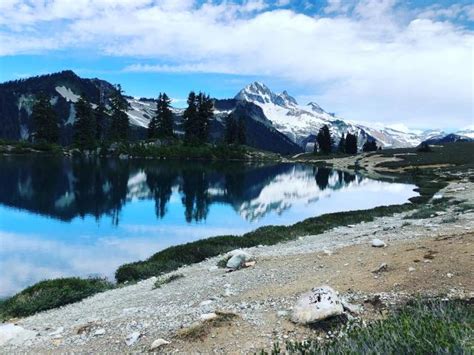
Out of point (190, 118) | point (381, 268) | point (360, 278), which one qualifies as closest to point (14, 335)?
point (360, 278)

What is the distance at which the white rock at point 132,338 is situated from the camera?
36.8ft

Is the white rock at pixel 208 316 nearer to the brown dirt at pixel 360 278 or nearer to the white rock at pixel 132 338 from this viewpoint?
the brown dirt at pixel 360 278

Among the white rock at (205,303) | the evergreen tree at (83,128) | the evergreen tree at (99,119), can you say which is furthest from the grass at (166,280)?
the evergreen tree at (99,119)

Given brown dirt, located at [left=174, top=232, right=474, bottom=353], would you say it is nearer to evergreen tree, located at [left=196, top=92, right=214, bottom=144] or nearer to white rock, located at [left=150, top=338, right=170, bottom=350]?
white rock, located at [left=150, top=338, right=170, bottom=350]

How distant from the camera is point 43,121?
152500mm

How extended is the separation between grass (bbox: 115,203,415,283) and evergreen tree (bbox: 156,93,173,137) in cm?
12954

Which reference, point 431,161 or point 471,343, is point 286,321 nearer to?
point 471,343

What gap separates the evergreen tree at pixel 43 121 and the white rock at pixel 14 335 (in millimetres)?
149677

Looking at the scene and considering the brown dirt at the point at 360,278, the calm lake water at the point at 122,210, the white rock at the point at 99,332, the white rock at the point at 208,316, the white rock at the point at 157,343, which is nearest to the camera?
the brown dirt at the point at 360,278

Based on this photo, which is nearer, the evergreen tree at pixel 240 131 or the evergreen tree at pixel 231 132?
the evergreen tree at pixel 231 132

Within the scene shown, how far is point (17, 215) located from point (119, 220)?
31.7ft

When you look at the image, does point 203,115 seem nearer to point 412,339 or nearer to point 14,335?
point 14,335

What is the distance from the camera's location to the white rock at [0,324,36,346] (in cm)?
1262

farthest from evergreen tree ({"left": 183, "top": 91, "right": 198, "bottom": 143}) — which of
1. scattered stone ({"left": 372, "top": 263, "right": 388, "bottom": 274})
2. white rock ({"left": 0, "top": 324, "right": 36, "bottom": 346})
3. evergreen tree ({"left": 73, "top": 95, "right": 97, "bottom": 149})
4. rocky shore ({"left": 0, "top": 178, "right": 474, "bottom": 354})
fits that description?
white rock ({"left": 0, "top": 324, "right": 36, "bottom": 346})
